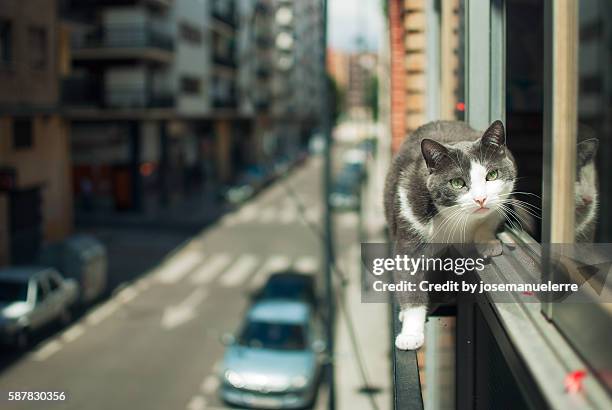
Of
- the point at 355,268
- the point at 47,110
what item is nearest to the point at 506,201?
the point at 355,268

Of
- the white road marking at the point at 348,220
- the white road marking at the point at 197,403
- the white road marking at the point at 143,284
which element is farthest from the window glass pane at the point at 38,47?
the white road marking at the point at 197,403

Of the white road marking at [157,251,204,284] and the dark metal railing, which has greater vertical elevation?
the dark metal railing

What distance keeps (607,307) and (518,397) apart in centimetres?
71

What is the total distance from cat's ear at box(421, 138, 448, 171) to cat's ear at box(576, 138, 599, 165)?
710mm

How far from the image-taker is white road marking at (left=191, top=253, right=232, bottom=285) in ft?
89.8

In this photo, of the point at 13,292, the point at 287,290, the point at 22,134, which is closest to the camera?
the point at 13,292

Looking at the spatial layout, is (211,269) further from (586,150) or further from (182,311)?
(586,150)

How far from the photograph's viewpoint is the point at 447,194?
3.80m

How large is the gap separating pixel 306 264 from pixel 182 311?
26.0ft

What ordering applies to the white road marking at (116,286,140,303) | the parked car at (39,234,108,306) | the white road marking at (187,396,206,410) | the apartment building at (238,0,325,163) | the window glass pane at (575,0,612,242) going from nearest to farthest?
1. the window glass pane at (575,0,612,242)
2. the white road marking at (187,396,206,410)
3. the parked car at (39,234,108,306)
4. the white road marking at (116,286,140,303)
5. the apartment building at (238,0,325,163)

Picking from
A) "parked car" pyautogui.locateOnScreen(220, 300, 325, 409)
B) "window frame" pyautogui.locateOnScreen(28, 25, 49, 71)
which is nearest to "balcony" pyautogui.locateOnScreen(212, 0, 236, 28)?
"window frame" pyautogui.locateOnScreen(28, 25, 49, 71)

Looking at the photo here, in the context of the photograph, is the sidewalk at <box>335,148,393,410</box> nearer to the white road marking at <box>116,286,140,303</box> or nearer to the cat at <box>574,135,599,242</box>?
the white road marking at <box>116,286,140,303</box>

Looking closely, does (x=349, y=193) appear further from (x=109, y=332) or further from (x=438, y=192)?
(x=438, y=192)

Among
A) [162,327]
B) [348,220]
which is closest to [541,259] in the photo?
[162,327]
